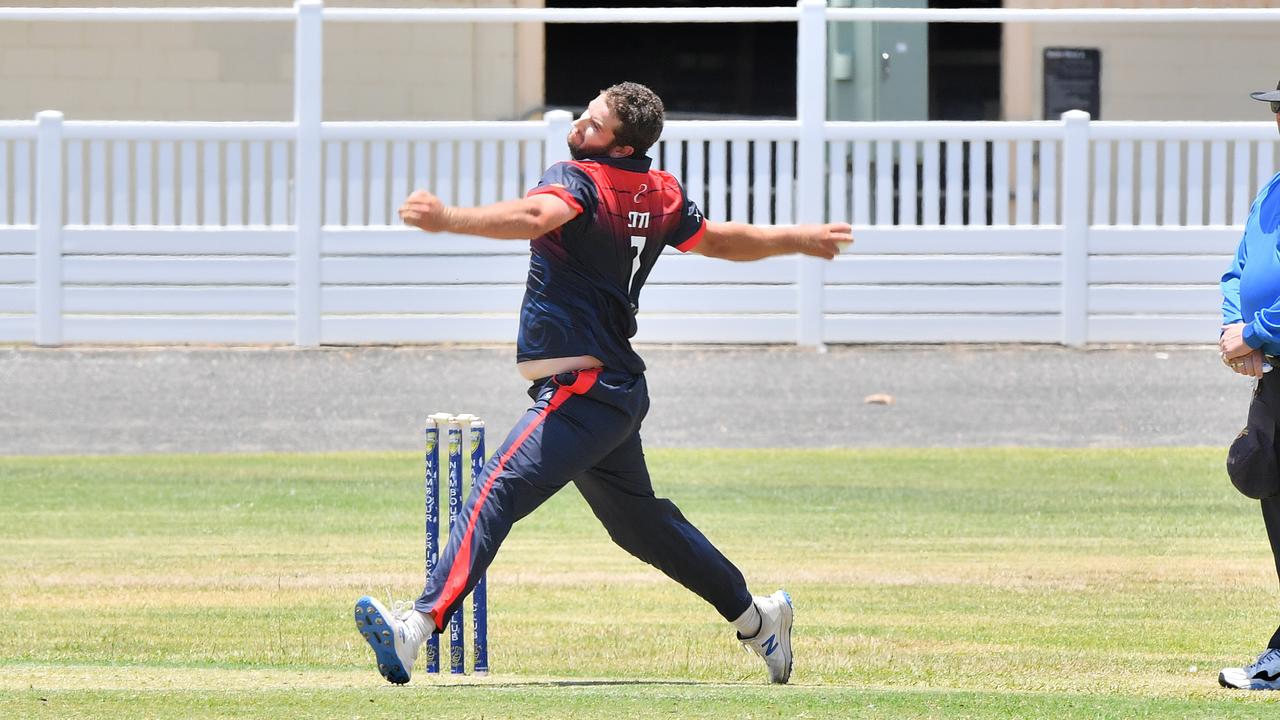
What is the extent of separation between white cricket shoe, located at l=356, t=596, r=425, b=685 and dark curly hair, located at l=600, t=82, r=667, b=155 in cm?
153

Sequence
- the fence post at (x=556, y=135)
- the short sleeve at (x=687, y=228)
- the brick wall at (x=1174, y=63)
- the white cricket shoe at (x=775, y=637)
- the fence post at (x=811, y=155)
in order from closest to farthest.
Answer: the short sleeve at (x=687, y=228) → the white cricket shoe at (x=775, y=637) → the fence post at (x=556, y=135) → the fence post at (x=811, y=155) → the brick wall at (x=1174, y=63)

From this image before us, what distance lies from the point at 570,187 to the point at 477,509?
3.11ft

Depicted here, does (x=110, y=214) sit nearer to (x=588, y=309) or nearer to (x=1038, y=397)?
(x=1038, y=397)

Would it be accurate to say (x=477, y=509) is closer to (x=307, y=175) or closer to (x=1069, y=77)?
(x=307, y=175)

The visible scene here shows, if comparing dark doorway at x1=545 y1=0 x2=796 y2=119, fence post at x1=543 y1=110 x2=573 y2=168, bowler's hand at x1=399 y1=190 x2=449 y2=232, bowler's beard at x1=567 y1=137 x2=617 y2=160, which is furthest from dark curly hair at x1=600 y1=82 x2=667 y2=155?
dark doorway at x1=545 y1=0 x2=796 y2=119

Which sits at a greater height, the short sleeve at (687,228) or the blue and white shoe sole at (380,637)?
the short sleeve at (687,228)

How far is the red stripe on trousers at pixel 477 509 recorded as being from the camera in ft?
19.7

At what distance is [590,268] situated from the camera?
620 cm

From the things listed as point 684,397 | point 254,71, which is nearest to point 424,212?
point 684,397

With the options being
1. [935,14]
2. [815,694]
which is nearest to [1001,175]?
[935,14]

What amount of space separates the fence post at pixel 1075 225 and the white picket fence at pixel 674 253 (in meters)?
0.02

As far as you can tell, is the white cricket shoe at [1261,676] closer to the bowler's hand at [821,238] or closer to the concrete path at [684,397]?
the bowler's hand at [821,238]

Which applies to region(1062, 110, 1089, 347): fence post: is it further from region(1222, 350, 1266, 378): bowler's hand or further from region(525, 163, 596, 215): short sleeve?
region(525, 163, 596, 215): short sleeve

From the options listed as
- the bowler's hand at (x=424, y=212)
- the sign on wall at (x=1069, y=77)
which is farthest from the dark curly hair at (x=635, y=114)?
the sign on wall at (x=1069, y=77)
